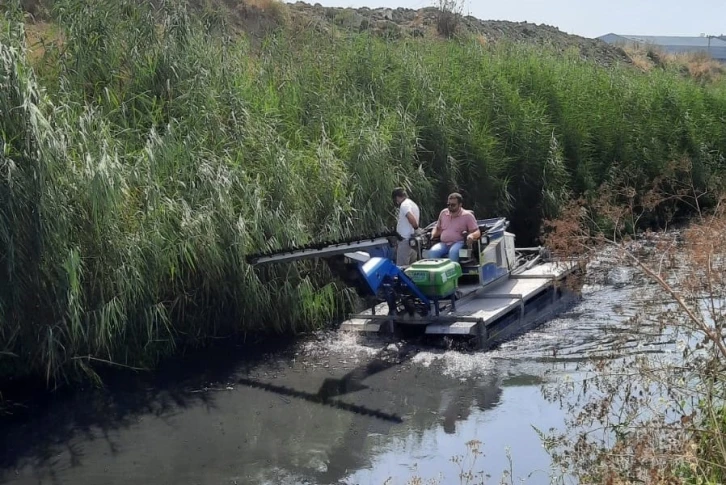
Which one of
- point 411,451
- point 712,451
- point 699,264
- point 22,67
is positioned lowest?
point 411,451

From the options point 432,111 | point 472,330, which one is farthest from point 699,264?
point 432,111

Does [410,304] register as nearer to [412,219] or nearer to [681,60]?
[412,219]

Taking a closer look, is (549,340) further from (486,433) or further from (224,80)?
(224,80)

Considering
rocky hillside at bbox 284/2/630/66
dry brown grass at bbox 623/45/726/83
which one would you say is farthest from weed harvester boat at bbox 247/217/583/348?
dry brown grass at bbox 623/45/726/83

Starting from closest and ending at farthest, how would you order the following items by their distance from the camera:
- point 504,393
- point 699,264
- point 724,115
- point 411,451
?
point 699,264 < point 411,451 < point 504,393 < point 724,115

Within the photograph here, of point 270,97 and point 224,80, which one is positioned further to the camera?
point 270,97

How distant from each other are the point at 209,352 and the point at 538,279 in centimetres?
475

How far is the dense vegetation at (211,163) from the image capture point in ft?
30.4

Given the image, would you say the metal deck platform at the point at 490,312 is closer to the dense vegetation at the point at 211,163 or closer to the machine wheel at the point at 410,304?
the machine wheel at the point at 410,304

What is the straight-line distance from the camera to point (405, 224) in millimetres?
12398

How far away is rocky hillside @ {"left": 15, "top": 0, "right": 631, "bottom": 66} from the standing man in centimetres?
882

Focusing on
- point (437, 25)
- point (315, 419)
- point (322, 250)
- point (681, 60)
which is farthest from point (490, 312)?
point (681, 60)

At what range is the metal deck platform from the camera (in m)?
10.8

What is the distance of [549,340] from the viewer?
→ 37.1 feet
